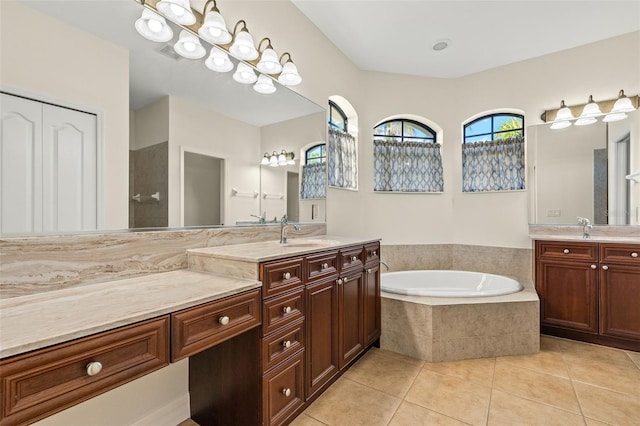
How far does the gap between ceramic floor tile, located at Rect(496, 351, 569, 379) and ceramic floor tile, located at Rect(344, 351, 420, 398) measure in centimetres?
75

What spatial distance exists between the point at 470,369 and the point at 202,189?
223cm

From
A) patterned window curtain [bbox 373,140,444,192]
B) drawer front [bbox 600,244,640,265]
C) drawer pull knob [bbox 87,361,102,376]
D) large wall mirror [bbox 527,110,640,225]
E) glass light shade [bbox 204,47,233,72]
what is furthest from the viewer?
patterned window curtain [bbox 373,140,444,192]

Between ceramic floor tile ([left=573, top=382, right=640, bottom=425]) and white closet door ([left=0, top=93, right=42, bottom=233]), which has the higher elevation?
white closet door ([left=0, top=93, right=42, bottom=233])

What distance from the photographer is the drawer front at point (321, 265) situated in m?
1.70

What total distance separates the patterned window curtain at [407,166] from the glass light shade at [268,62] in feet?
5.82

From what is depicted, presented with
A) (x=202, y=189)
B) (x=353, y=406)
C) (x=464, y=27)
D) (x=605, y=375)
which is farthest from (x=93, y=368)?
(x=464, y=27)

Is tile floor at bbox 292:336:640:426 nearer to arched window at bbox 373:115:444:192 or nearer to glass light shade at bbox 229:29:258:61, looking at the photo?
arched window at bbox 373:115:444:192

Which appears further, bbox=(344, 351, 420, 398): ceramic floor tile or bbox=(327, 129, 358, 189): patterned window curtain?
bbox=(327, 129, 358, 189): patterned window curtain

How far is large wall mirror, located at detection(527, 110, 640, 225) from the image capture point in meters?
2.77

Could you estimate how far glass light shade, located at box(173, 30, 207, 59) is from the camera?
161cm

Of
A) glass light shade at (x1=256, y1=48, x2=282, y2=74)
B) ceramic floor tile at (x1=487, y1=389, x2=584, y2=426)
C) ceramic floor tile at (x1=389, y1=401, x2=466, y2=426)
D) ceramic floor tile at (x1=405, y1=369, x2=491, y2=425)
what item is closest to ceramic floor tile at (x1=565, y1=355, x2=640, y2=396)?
ceramic floor tile at (x1=487, y1=389, x2=584, y2=426)

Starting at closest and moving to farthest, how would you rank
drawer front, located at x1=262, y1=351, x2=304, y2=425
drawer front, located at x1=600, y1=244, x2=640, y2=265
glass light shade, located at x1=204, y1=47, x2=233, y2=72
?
1. drawer front, located at x1=262, y1=351, x2=304, y2=425
2. glass light shade, located at x1=204, y1=47, x2=233, y2=72
3. drawer front, located at x1=600, y1=244, x2=640, y2=265

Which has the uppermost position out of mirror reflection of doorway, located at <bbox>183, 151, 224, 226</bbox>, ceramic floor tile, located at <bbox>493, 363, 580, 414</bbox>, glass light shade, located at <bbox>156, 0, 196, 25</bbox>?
glass light shade, located at <bbox>156, 0, 196, 25</bbox>

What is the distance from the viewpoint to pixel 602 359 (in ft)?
7.56
